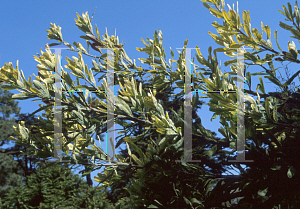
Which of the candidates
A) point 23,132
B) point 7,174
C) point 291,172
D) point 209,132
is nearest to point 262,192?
point 291,172

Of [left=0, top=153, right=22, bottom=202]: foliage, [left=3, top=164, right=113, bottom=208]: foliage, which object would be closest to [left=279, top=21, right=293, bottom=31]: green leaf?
[left=3, top=164, right=113, bottom=208]: foliage

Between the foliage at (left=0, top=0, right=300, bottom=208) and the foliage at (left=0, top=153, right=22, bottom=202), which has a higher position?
the foliage at (left=0, top=0, right=300, bottom=208)

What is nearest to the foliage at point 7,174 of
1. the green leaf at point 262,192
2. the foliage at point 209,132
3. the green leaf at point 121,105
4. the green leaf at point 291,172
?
the foliage at point 209,132

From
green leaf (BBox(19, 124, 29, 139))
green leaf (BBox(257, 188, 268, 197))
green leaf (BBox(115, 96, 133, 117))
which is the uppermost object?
green leaf (BBox(115, 96, 133, 117))

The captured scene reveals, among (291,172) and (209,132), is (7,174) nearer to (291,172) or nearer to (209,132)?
(209,132)

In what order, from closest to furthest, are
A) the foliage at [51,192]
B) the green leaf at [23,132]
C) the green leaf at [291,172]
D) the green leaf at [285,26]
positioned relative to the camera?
the green leaf at [291,172], the green leaf at [285,26], the green leaf at [23,132], the foliage at [51,192]

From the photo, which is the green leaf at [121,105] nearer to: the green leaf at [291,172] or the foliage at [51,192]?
the green leaf at [291,172]

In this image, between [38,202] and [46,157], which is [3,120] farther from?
[46,157]

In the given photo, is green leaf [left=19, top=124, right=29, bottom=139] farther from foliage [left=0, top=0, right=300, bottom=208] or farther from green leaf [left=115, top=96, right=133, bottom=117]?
green leaf [left=115, top=96, right=133, bottom=117]

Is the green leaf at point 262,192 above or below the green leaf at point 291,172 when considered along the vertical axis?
below

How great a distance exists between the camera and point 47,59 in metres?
2.48

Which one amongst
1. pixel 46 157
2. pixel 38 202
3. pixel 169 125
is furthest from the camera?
pixel 38 202

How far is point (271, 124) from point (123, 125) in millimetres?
1370

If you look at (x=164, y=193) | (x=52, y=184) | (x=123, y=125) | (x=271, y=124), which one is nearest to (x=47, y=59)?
(x=123, y=125)
